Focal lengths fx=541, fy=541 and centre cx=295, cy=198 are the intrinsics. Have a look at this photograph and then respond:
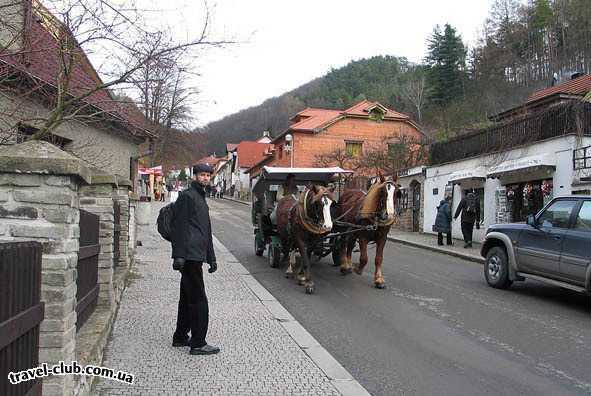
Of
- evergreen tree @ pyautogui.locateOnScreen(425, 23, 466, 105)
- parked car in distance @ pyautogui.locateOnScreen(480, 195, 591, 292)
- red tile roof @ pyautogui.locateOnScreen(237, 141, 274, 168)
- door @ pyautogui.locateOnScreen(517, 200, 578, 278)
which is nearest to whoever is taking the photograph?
parked car in distance @ pyautogui.locateOnScreen(480, 195, 591, 292)

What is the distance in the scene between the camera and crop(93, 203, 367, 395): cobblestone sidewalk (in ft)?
15.5

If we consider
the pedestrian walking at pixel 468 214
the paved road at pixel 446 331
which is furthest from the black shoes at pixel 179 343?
the pedestrian walking at pixel 468 214

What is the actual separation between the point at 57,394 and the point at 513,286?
9527 mm

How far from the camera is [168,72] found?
6559mm

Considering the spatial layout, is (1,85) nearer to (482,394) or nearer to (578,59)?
(482,394)

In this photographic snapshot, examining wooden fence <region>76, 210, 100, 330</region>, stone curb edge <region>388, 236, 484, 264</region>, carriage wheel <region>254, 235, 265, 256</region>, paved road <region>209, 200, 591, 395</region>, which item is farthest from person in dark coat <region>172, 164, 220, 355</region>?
stone curb edge <region>388, 236, 484, 264</region>

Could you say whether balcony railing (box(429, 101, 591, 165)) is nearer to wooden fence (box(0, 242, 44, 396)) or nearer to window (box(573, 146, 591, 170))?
window (box(573, 146, 591, 170))

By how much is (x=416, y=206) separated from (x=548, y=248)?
51.1 feet

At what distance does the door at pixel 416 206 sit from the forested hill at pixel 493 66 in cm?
944

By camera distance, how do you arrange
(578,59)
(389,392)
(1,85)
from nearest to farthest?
1. (389,392)
2. (1,85)
3. (578,59)

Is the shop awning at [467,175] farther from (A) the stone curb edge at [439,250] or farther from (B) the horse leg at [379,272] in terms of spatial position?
(B) the horse leg at [379,272]

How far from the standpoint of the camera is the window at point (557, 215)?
912 centimetres

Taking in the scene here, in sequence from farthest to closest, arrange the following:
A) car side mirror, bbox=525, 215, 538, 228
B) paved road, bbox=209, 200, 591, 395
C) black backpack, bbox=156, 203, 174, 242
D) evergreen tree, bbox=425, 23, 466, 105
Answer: evergreen tree, bbox=425, 23, 466, 105 → car side mirror, bbox=525, 215, 538, 228 → black backpack, bbox=156, 203, 174, 242 → paved road, bbox=209, 200, 591, 395

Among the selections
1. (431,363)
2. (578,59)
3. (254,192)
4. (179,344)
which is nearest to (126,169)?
(254,192)
